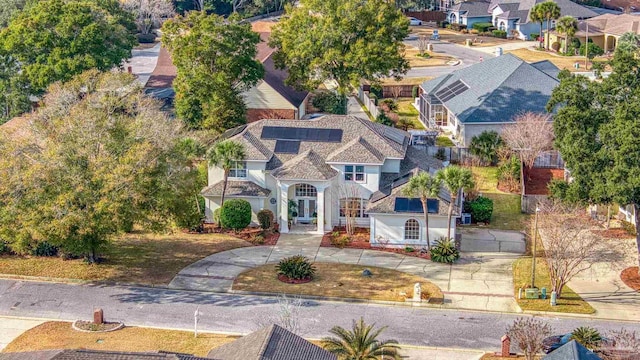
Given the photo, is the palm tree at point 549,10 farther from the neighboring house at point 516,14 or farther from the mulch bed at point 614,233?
the mulch bed at point 614,233

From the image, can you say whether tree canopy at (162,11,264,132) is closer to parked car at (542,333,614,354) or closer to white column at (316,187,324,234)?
white column at (316,187,324,234)

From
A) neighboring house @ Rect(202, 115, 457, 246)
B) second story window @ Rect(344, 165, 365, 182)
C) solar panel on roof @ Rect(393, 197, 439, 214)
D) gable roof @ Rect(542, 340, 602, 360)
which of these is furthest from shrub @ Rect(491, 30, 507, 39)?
gable roof @ Rect(542, 340, 602, 360)

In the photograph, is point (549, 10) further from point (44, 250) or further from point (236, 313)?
point (236, 313)

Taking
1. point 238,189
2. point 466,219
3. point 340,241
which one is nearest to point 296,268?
point 340,241

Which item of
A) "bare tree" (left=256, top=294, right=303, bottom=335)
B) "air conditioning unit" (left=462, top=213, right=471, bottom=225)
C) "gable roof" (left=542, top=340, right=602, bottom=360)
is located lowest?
"bare tree" (left=256, top=294, right=303, bottom=335)

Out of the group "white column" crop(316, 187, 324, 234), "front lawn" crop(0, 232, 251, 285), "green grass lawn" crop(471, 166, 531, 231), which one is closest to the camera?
"front lawn" crop(0, 232, 251, 285)
